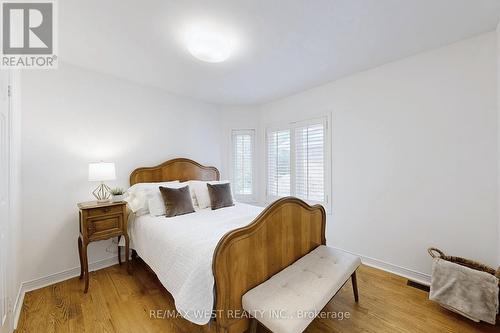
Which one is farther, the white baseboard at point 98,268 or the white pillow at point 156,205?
the white pillow at point 156,205

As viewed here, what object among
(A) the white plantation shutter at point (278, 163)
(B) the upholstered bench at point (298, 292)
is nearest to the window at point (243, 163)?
(A) the white plantation shutter at point (278, 163)

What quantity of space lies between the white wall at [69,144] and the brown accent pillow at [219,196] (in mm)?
1037

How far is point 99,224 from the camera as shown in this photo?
2.33 metres

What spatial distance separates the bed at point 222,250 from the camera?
4.68 ft

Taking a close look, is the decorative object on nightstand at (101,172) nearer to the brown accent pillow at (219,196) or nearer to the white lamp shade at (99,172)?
the white lamp shade at (99,172)

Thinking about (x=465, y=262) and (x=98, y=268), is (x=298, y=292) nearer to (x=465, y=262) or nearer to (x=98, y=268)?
(x=465, y=262)

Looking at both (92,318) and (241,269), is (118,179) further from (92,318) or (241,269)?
(241,269)

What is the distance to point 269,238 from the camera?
1740mm

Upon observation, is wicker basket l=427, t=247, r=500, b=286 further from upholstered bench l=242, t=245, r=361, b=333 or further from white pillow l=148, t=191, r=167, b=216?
white pillow l=148, t=191, r=167, b=216

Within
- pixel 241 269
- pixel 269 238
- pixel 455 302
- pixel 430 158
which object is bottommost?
pixel 455 302


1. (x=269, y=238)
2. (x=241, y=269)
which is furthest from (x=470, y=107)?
(x=241, y=269)

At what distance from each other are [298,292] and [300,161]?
2.36 meters

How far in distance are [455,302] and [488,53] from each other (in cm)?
227

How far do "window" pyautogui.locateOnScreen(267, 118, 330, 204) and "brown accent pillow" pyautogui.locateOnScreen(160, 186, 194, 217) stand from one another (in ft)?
5.92
